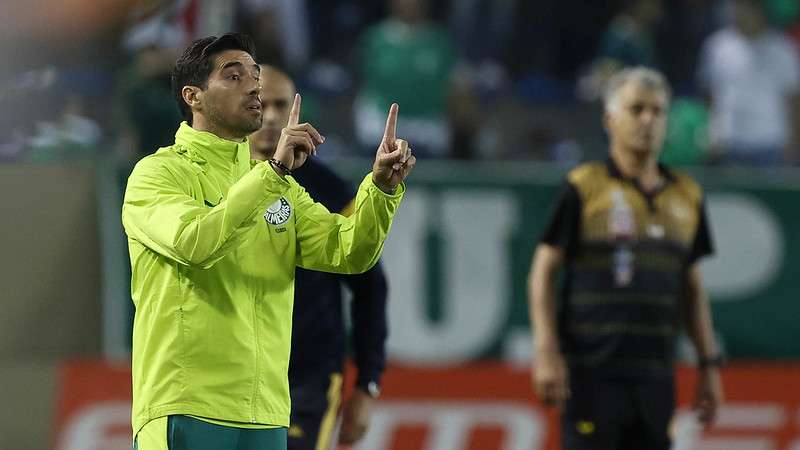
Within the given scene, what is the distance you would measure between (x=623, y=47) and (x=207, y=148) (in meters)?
7.50

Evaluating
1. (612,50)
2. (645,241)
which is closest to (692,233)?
(645,241)

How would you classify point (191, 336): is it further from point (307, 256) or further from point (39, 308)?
point (39, 308)

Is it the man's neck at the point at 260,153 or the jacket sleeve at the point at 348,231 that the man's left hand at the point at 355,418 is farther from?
the jacket sleeve at the point at 348,231

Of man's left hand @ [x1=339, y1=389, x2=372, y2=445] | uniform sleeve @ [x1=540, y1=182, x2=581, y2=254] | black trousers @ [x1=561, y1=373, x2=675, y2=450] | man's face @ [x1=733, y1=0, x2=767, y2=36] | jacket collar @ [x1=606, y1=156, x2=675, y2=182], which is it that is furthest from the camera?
man's face @ [x1=733, y1=0, x2=767, y2=36]

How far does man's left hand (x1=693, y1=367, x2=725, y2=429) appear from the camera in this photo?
677 centimetres

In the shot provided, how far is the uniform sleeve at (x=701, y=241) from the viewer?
674 centimetres

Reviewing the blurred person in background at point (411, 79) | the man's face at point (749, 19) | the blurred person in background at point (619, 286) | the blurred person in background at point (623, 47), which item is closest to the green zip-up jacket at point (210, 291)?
the blurred person in background at point (619, 286)

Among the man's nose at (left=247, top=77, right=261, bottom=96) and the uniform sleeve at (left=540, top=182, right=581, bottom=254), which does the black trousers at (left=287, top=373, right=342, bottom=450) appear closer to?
the uniform sleeve at (left=540, top=182, right=581, bottom=254)

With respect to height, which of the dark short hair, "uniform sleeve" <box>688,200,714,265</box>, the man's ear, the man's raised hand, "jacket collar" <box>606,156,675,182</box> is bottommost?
"uniform sleeve" <box>688,200,714,265</box>

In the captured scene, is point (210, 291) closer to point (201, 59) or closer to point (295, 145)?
point (295, 145)

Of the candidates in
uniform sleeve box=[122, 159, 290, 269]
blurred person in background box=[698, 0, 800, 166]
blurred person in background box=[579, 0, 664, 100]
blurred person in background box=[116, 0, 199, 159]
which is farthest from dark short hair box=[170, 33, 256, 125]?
blurred person in background box=[579, 0, 664, 100]

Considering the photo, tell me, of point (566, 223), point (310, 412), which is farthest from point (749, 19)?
point (310, 412)

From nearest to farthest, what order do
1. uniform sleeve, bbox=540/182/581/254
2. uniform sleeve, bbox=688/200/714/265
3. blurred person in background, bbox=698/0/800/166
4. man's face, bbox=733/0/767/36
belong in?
uniform sleeve, bbox=540/182/581/254 < uniform sleeve, bbox=688/200/714/265 < blurred person in background, bbox=698/0/800/166 < man's face, bbox=733/0/767/36

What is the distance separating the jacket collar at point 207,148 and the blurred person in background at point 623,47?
7.17m
